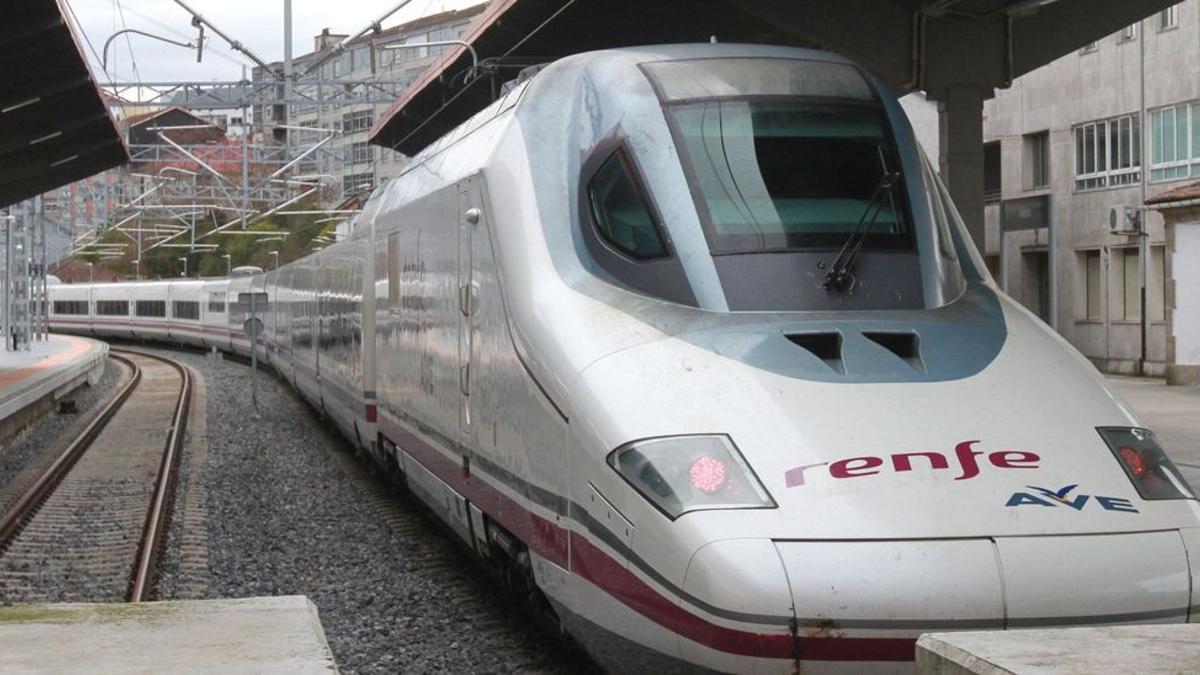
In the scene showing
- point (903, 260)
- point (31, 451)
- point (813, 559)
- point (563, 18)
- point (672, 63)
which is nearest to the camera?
point (813, 559)

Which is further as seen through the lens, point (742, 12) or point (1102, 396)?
point (742, 12)

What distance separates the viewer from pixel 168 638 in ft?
18.3

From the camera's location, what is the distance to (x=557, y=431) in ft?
19.3

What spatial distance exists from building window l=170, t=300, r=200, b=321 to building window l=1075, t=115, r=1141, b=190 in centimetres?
2746

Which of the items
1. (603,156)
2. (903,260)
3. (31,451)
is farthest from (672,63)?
(31,451)

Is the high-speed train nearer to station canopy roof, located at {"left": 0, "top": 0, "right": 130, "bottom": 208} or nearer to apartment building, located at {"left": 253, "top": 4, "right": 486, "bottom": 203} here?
station canopy roof, located at {"left": 0, "top": 0, "right": 130, "bottom": 208}

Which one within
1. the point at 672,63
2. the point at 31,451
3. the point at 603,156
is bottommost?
the point at 31,451

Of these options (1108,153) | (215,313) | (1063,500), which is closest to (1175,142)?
(1108,153)

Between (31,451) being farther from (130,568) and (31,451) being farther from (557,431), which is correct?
(557,431)

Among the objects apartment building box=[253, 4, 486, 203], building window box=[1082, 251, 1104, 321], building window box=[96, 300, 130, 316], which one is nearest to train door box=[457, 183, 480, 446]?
building window box=[1082, 251, 1104, 321]

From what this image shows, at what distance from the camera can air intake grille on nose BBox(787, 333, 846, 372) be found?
5.71 m

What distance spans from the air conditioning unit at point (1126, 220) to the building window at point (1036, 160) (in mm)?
4039

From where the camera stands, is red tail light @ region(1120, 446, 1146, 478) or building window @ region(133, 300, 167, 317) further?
building window @ region(133, 300, 167, 317)

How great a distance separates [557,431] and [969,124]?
1086 cm
